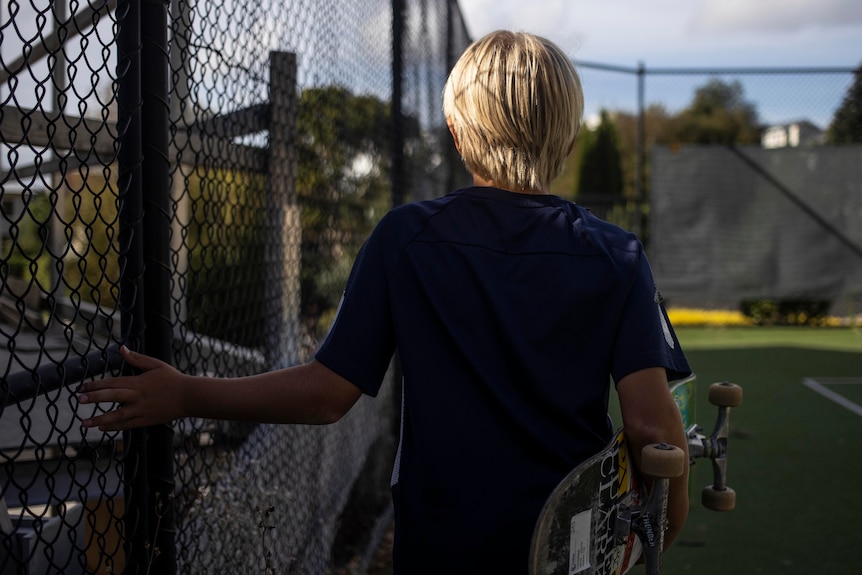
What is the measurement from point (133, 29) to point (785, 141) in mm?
12311

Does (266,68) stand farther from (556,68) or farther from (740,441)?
(740,441)

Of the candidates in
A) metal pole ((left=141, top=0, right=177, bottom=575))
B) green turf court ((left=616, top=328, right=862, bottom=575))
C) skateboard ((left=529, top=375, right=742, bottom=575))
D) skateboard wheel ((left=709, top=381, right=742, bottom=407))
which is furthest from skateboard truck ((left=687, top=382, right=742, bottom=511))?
green turf court ((left=616, top=328, right=862, bottom=575))

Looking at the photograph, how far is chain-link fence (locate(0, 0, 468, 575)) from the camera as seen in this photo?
6.04ft

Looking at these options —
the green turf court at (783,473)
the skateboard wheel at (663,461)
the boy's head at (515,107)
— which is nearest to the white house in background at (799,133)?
the green turf court at (783,473)

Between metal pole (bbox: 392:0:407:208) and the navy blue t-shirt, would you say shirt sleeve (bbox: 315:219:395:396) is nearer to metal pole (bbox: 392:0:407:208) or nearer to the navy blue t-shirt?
the navy blue t-shirt

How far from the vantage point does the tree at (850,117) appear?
39.0 ft

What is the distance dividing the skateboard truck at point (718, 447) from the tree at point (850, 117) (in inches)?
450

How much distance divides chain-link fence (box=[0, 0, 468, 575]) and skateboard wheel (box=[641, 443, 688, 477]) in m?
1.01

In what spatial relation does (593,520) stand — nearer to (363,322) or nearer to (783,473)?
(363,322)

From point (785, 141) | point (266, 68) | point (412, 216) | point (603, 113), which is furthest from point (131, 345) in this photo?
point (603, 113)

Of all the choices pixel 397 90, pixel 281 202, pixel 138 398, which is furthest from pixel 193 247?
pixel 397 90

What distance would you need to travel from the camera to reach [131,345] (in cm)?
187

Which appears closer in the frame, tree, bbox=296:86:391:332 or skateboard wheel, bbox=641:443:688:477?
skateboard wheel, bbox=641:443:688:477

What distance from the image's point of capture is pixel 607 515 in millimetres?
1483
